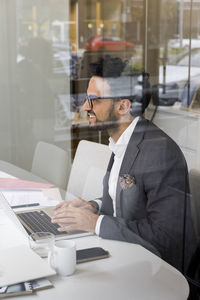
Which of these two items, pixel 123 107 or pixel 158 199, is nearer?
pixel 158 199

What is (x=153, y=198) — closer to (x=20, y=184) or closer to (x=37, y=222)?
(x=37, y=222)

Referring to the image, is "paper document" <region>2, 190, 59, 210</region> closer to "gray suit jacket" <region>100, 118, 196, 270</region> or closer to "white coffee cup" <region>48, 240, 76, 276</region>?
"gray suit jacket" <region>100, 118, 196, 270</region>

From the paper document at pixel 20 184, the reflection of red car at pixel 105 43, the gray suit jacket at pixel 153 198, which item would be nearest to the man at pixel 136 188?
the gray suit jacket at pixel 153 198

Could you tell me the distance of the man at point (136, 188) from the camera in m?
1.75

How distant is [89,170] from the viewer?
2324 mm

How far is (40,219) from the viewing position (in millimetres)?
1856

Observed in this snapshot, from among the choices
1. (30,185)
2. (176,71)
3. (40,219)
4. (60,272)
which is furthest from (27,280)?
(30,185)

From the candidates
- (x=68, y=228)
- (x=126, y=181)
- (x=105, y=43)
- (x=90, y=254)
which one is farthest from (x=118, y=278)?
(x=105, y=43)

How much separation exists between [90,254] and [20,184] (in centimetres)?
100

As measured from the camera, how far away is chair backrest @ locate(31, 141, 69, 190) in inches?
99.8

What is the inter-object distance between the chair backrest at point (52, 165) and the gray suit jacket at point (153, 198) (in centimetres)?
62

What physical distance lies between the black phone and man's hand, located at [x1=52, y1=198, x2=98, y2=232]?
0.52 feet

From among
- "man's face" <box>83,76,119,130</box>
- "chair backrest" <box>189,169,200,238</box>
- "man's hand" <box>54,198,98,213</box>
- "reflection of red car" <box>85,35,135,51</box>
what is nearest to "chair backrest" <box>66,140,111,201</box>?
"man's hand" <box>54,198,98,213</box>

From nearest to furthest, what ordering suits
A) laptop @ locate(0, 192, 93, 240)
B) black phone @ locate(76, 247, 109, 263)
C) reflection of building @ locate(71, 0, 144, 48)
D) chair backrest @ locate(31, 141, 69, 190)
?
black phone @ locate(76, 247, 109, 263) < laptop @ locate(0, 192, 93, 240) < chair backrest @ locate(31, 141, 69, 190) < reflection of building @ locate(71, 0, 144, 48)
